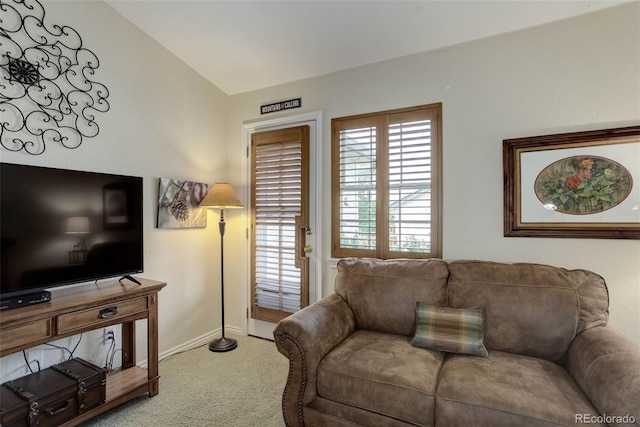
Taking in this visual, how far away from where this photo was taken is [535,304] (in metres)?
1.85

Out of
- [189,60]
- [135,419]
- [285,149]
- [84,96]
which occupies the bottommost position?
[135,419]

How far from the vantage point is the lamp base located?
2.96 metres

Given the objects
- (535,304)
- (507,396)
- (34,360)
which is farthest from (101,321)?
(535,304)

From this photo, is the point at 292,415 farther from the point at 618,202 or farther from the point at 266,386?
the point at 618,202

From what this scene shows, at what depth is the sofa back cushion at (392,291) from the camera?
82.7 inches

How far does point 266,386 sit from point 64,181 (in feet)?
6.39

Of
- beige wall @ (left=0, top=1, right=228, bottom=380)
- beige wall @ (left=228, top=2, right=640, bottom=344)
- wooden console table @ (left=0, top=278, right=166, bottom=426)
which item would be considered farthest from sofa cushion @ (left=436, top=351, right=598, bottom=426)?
beige wall @ (left=0, top=1, right=228, bottom=380)

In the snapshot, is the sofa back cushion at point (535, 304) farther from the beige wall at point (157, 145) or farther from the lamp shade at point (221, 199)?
the beige wall at point (157, 145)

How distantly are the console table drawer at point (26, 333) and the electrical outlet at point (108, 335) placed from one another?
741 millimetres

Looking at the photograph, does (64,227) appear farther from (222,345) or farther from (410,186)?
(410,186)

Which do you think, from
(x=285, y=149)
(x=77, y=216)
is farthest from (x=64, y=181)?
(x=285, y=149)

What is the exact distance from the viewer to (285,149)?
3.11 meters

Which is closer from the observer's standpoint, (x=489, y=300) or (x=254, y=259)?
(x=489, y=300)

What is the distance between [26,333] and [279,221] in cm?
196
